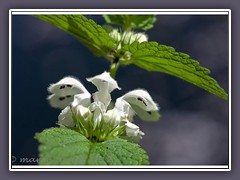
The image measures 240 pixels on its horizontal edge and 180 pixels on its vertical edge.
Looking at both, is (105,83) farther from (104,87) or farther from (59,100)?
(59,100)

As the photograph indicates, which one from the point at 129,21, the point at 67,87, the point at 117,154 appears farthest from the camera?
the point at 129,21

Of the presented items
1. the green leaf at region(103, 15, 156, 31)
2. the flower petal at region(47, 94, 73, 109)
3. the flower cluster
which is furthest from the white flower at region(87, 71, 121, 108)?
the green leaf at region(103, 15, 156, 31)

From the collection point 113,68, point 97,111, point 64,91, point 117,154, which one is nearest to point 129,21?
point 113,68

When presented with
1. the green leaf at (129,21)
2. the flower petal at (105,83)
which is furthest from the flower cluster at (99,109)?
the green leaf at (129,21)

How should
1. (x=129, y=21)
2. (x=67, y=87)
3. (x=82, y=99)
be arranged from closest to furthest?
(x=82, y=99) < (x=67, y=87) < (x=129, y=21)

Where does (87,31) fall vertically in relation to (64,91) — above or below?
above

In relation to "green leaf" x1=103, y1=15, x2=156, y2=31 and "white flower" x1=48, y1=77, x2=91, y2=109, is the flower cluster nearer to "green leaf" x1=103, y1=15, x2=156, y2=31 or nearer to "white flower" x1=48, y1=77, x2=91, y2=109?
"white flower" x1=48, y1=77, x2=91, y2=109
